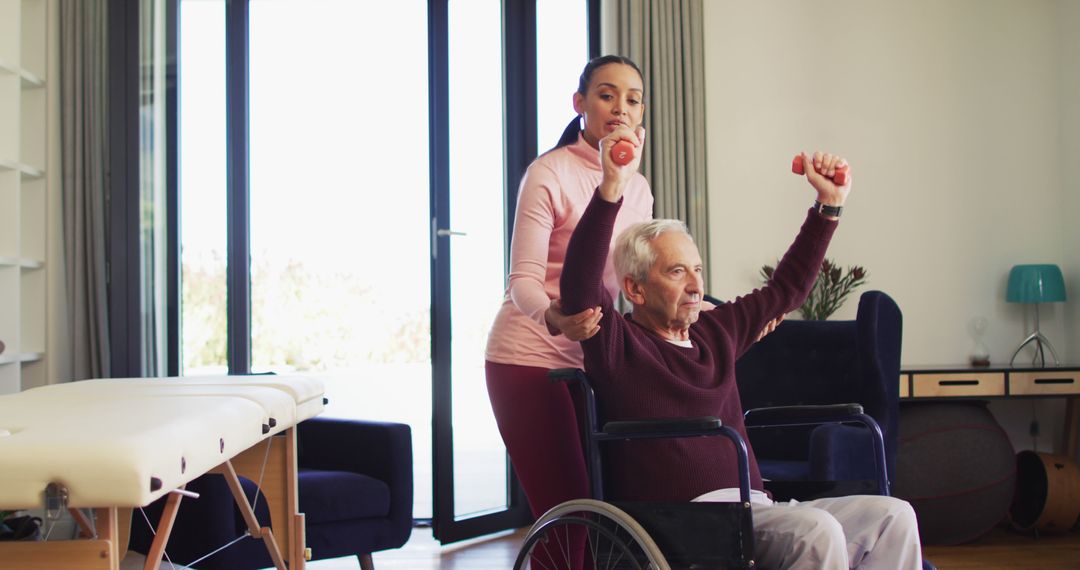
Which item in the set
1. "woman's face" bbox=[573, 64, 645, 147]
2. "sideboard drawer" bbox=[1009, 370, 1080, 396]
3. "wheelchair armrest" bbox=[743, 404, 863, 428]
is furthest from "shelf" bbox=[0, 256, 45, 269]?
"sideboard drawer" bbox=[1009, 370, 1080, 396]

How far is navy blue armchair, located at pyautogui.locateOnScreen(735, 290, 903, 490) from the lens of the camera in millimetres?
2730

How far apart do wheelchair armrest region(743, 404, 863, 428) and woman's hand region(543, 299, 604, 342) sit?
1.71 feet

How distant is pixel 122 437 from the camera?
1085 mm

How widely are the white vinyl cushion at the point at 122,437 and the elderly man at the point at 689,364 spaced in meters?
0.57

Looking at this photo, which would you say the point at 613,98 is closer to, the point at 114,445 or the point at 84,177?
the point at 114,445

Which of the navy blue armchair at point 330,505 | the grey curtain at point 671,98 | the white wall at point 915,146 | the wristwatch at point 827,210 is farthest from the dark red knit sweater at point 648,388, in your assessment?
the white wall at point 915,146

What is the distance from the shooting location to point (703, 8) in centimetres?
440

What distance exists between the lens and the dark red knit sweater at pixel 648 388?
5.20 ft

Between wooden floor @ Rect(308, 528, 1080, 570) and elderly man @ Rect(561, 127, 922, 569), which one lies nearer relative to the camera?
elderly man @ Rect(561, 127, 922, 569)

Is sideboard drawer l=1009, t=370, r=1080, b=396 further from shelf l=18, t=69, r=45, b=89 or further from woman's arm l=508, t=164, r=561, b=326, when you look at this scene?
shelf l=18, t=69, r=45, b=89

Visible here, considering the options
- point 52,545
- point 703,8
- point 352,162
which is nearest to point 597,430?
point 52,545

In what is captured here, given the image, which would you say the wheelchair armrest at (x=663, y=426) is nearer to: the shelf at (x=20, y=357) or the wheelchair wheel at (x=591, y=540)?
the wheelchair wheel at (x=591, y=540)

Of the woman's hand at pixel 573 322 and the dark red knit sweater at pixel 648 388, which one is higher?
the woman's hand at pixel 573 322

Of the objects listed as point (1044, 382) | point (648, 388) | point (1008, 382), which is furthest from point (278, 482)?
point (1044, 382)
